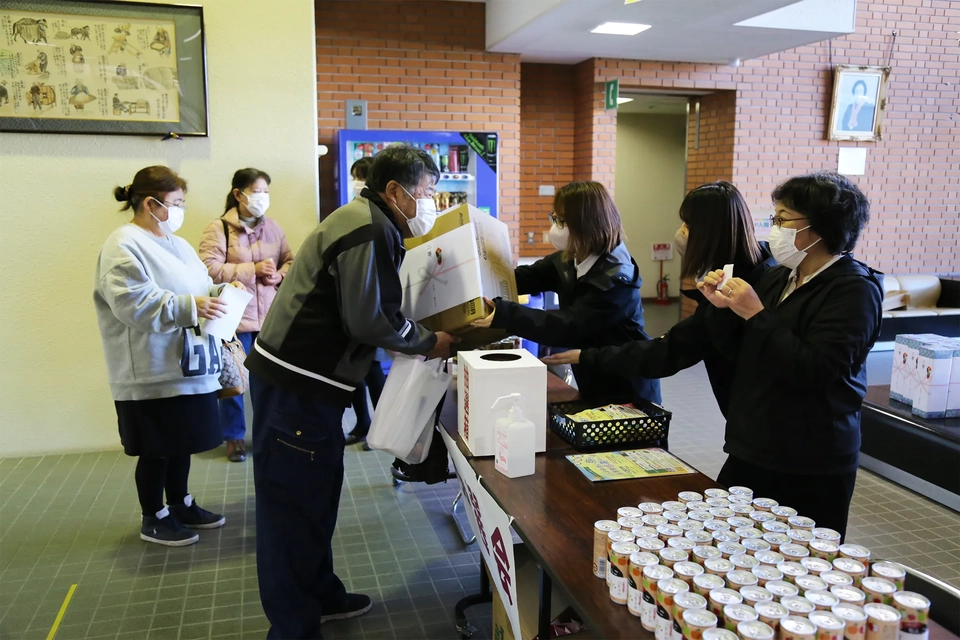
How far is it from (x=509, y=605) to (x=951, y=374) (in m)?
2.55

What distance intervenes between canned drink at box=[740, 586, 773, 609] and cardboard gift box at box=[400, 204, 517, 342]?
1321mm

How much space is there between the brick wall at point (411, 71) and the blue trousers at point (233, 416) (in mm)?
2351

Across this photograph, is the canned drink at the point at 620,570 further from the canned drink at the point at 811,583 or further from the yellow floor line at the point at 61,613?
the yellow floor line at the point at 61,613

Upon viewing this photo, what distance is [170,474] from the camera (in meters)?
3.06

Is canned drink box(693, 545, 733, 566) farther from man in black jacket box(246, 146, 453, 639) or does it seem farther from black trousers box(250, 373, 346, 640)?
black trousers box(250, 373, 346, 640)

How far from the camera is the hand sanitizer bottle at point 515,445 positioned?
1.80m

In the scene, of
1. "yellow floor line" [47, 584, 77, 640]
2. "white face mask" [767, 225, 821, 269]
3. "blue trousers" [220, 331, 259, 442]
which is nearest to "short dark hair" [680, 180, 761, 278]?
"white face mask" [767, 225, 821, 269]

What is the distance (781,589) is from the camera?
1135 mm

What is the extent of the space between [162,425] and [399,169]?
1492 mm

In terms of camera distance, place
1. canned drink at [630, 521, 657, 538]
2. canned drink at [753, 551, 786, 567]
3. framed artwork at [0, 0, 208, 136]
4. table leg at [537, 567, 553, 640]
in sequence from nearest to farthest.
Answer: canned drink at [753, 551, 786, 567] → canned drink at [630, 521, 657, 538] → table leg at [537, 567, 553, 640] → framed artwork at [0, 0, 208, 136]

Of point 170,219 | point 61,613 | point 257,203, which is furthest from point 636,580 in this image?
point 257,203

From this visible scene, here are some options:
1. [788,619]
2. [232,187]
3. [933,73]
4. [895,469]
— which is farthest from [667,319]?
[788,619]

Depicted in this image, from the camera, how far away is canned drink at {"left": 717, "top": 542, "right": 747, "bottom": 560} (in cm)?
126

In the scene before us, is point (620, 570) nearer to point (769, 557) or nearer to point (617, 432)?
point (769, 557)
